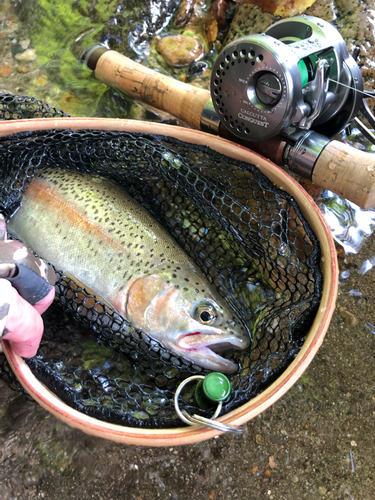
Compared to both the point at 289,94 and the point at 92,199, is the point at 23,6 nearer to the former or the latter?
the point at 92,199

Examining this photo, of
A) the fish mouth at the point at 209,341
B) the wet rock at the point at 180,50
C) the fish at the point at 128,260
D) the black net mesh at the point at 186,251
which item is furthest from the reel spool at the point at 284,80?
the wet rock at the point at 180,50

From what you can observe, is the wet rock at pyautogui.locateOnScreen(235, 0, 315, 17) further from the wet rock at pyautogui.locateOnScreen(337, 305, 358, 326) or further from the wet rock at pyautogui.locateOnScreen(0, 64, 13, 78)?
the wet rock at pyautogui.locateOnScreen(337, 305, 358, 326)

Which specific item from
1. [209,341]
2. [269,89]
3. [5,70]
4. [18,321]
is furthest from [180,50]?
[18,321]

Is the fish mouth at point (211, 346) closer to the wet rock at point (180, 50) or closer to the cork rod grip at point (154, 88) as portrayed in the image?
the cork rod grip at point (154, 88)

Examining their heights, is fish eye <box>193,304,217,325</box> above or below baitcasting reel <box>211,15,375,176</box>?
below

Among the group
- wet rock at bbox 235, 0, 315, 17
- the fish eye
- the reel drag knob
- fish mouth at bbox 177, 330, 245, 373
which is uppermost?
wet rock at bbox 235, 0, 315, 17

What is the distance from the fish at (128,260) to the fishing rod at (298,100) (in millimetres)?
640

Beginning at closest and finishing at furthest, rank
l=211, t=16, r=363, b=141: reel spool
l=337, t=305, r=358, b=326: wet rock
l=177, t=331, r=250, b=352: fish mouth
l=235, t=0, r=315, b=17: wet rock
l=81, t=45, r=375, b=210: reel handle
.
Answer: l=211, t=16, r=363, b=141: reel spool, l=81, t=45, r=375, b=210: reel handle, l=177, t=331, r=250, b=352: fish mouth, l=337, t=305, r=358, b=326: wet rock, l=235, t=0, r=315, b=17: wet rock

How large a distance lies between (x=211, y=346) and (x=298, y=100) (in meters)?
1.03

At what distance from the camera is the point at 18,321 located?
116 cm

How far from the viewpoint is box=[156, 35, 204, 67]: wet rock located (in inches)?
100

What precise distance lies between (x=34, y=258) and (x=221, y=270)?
86 cm

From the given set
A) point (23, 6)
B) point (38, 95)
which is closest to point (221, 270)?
point (38, 95)

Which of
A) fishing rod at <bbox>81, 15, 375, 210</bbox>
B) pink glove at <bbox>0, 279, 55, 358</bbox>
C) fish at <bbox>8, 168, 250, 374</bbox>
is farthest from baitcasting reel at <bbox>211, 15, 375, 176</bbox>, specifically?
pink glove at <bbox>0, 279, 55, 358</bbox>
